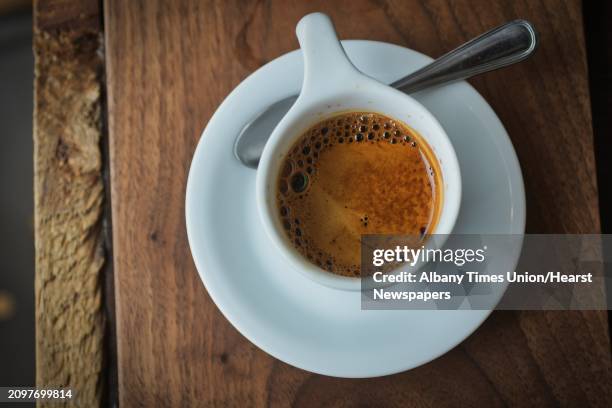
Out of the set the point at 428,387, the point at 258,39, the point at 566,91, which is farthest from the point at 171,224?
the point at 566,91

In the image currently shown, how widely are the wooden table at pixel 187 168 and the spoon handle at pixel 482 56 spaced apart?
0.12m

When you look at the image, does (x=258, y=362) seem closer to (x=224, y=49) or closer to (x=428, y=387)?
(x=428, y=387)

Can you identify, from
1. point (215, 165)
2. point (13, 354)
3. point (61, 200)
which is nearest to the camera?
point (215, 165)

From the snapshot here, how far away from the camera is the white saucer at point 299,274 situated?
0.85 meters

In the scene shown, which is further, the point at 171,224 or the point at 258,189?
the point at 171,224

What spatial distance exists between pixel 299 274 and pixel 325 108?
283mm

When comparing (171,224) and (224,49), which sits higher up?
(224,49)

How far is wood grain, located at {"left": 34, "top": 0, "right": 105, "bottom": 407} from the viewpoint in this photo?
42.7 inches

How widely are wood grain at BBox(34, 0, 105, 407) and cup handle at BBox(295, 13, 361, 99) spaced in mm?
562

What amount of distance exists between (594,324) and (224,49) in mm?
865

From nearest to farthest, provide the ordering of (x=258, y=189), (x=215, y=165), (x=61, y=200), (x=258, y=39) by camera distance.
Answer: (x=258, y=189), (x=215, y=165), (x=258, y=39), (x=61, y=200)

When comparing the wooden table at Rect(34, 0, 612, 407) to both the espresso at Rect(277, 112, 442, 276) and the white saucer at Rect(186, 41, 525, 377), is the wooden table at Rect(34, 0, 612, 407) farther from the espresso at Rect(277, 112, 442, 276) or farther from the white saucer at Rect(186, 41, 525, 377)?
the espresso at Rect(277, 112, 442, 276)

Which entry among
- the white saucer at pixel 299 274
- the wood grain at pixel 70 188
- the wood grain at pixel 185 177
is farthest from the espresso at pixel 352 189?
the wood grain at pixel 70 188

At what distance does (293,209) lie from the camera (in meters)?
0.90
